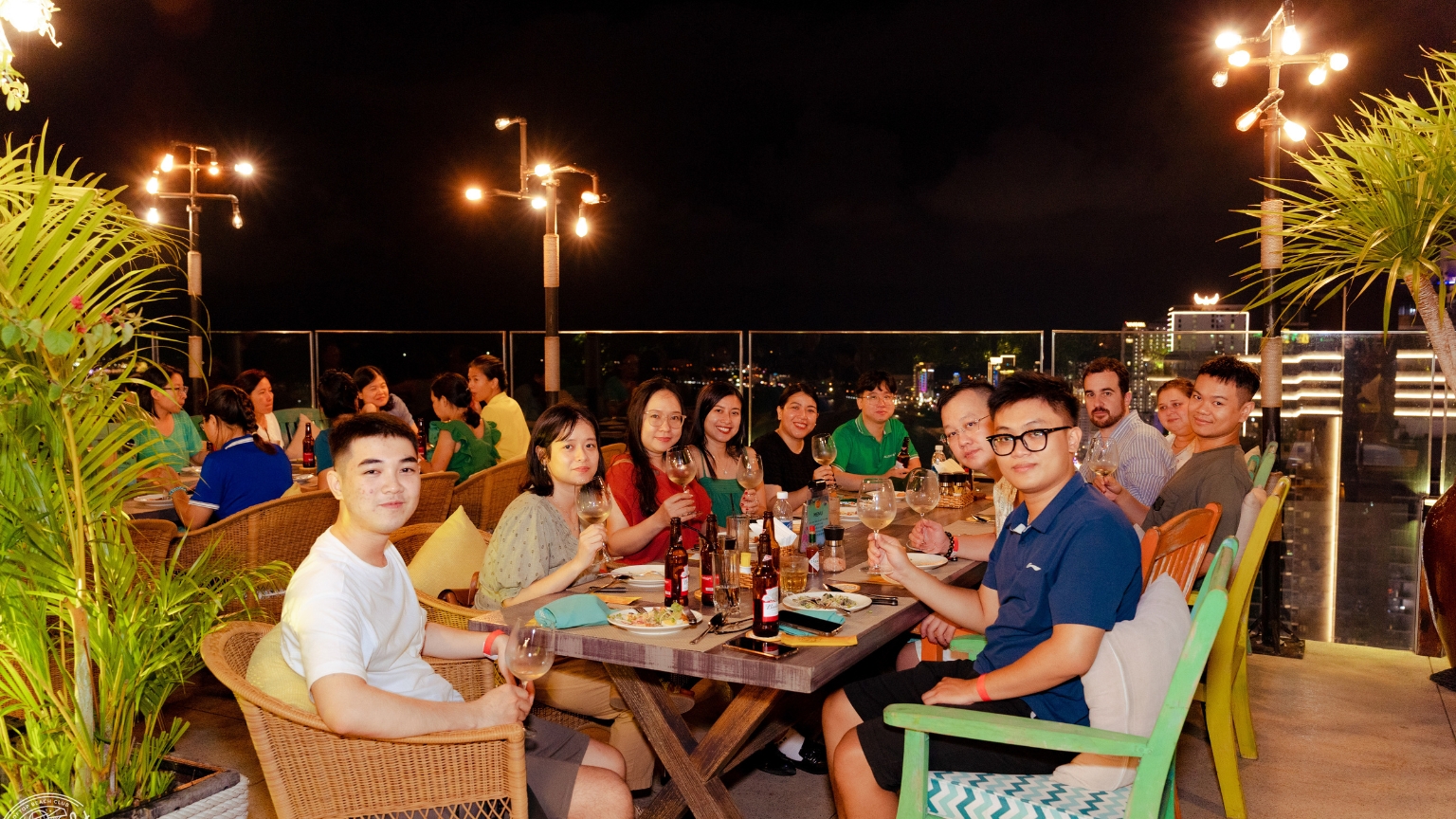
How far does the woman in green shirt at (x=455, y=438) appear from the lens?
5719mm

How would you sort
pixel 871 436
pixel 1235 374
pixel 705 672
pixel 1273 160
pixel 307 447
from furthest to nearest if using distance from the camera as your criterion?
pixel 307 447
pixel 871 436
pixel 1273 160
pixel 1235 374
pixel 705 672

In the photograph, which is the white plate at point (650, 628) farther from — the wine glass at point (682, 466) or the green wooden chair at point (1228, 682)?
the green wooden chair at point (1228, 682)

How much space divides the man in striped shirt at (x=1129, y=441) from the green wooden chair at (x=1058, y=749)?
223cm

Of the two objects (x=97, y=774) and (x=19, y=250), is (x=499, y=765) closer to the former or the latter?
(x=97, y=774)

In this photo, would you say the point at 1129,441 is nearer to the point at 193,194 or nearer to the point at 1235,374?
the point at 1235,374

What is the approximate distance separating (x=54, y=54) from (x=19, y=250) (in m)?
7.17

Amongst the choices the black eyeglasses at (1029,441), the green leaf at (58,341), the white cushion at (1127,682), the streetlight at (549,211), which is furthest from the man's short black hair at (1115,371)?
the streetlight at (549,211)

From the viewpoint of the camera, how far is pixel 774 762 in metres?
3.46

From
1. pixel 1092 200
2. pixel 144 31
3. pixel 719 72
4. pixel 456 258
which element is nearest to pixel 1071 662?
pixel 144 31

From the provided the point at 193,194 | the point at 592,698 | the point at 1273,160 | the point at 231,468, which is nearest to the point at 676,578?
the point at 592,698

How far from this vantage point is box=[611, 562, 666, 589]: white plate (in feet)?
9.36

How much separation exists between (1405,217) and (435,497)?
4525mm

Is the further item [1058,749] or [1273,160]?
[1273,160]

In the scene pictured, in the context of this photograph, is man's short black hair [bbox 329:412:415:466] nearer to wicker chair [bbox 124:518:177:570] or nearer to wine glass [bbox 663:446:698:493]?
wine glass [bbox 663:446:698:493]
